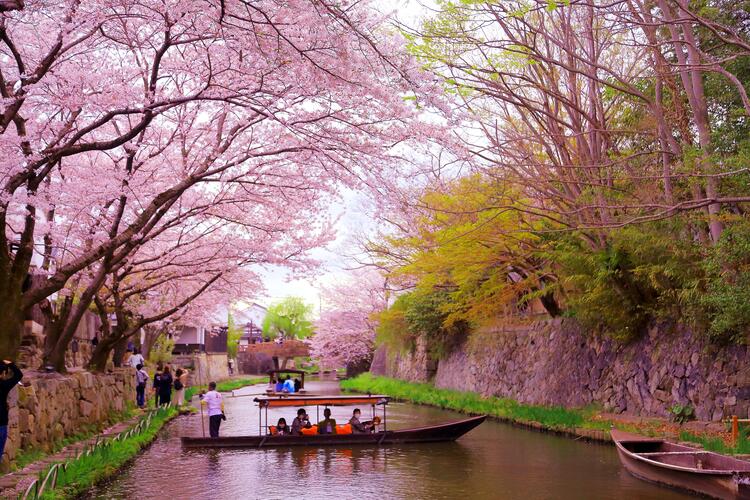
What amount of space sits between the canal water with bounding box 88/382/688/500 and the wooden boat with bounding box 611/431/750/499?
246 millimetres

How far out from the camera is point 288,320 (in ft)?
315

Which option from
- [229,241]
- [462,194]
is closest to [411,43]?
[462,194]

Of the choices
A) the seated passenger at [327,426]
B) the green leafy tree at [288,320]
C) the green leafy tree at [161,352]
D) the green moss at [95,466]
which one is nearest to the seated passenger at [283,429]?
the seated passenger at [327,426]

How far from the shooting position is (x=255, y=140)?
1516 centimetres

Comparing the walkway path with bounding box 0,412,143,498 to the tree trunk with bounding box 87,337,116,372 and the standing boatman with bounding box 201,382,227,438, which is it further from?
the tree trunk with bounding box 87,337,116,372

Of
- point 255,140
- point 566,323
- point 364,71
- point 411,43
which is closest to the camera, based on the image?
point 364,71

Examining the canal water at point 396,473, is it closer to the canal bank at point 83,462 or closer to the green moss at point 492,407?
the canal bank at point 83,462

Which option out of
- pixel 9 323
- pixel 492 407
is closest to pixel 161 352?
pixel 492 407

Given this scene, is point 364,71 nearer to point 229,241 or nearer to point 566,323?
point 229,241

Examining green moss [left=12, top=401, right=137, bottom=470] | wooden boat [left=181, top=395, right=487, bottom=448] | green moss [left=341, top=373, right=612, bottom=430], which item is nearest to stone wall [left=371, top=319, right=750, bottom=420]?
green moss [left=341, top=373, right=612, bottom=430]

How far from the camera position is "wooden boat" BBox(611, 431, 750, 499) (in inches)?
400

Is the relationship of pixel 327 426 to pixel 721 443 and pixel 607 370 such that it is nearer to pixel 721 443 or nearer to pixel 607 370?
pixel 607 370

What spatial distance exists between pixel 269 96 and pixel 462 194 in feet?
27.4

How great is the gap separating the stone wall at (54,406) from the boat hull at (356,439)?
103 inches
